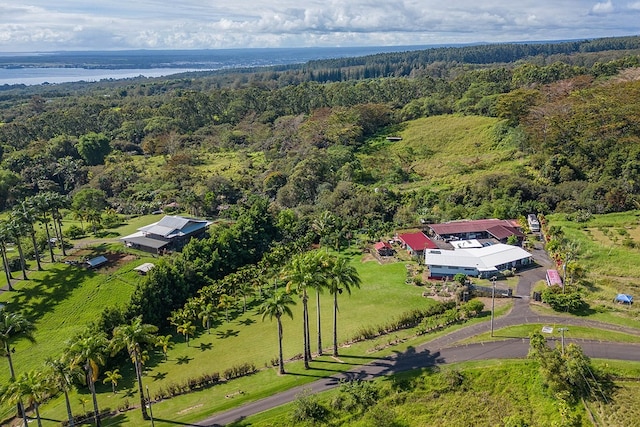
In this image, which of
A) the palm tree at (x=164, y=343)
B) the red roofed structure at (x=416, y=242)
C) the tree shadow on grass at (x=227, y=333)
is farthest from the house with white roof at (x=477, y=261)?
the palm tree at (x=164, y=343)

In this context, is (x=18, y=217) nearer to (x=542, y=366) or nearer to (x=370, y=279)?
(x=370, y=279)

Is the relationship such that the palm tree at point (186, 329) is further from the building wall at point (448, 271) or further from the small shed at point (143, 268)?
the building wall at point (448, 271)


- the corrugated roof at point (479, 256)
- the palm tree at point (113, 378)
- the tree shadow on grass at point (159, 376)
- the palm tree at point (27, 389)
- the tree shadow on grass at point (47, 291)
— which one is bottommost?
the tree shadow on grass at point (159, 376)

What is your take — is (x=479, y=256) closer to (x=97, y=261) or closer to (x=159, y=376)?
(x=159, y=376)

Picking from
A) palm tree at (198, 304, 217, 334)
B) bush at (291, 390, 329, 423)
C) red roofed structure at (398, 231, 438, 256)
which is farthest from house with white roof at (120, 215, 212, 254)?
bush at (291, 390, 329, 423)

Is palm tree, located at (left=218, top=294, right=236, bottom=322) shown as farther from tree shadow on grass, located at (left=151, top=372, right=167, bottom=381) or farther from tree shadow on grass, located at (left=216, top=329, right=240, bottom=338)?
tree shadow on grass, located at (left=151, top=372, right=167, bottom=381)

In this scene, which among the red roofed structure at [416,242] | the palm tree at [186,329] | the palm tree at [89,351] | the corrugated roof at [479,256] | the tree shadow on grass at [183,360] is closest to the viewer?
the palm tree at [89,351]
